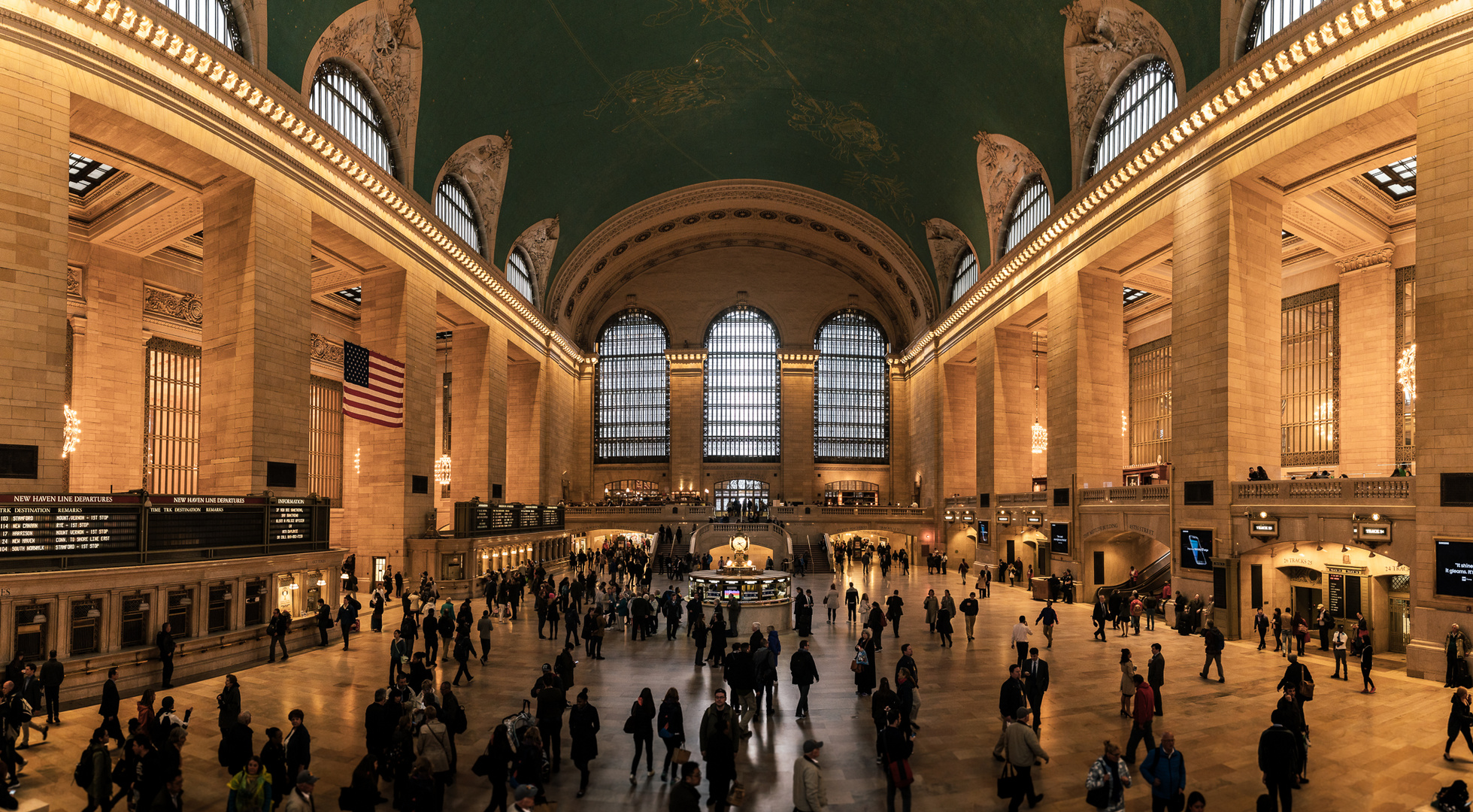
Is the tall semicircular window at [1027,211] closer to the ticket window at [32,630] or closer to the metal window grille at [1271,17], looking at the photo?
the metal window grille at [1271,17]

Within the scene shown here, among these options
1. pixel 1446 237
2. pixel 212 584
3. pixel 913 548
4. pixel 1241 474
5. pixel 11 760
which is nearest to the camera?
pixel 11 760

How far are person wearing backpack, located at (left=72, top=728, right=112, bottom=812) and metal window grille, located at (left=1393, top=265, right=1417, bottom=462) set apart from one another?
2726 centimetres

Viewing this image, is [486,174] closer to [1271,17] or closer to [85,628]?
[85,628]

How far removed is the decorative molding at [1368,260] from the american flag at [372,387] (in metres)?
26.7

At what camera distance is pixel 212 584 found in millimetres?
13922

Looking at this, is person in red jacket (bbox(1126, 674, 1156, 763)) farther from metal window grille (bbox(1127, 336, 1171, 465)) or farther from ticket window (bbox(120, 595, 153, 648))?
metal window grille (bbox(1127, 336, 1171, 465))

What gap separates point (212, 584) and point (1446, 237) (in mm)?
20838

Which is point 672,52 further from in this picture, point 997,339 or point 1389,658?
point 1389,658

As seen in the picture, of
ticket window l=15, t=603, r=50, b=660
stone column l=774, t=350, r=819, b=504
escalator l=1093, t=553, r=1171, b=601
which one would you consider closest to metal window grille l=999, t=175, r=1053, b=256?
escalator l=1093, t=553, r=1171, b=601

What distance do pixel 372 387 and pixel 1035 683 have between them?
17512mm

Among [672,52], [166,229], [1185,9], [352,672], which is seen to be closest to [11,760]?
[352,672]

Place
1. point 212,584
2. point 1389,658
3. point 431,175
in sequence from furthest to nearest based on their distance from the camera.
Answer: point 431,175 → point 1389,658 → point 212,584

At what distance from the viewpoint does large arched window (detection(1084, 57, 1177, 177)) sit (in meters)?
20.9

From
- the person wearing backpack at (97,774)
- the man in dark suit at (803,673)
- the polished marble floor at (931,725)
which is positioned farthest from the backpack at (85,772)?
the man in dark suit at (803,673)
